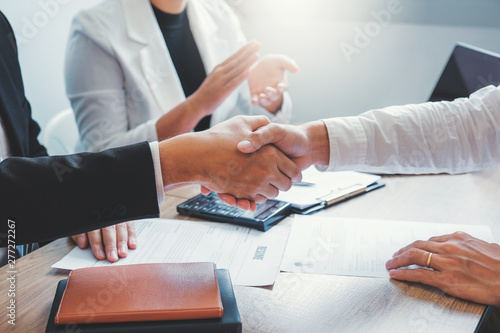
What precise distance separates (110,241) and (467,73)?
118 cm

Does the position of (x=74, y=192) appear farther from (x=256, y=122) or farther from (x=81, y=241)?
(x=256, y=122)

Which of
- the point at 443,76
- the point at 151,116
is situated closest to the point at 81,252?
the point at 151,116

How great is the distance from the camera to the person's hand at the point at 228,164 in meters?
1.03

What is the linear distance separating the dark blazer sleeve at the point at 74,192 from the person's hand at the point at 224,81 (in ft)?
2.11

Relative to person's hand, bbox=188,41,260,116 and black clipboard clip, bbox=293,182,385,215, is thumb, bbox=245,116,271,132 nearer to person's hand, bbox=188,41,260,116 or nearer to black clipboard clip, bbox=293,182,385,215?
black clipboard clip, bbox=293,182,385,215

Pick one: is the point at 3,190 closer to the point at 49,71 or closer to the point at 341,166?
the point at 341,166

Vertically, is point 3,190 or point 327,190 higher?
point 3,190

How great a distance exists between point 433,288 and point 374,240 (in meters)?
0.19

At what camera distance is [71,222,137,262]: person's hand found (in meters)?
0.95

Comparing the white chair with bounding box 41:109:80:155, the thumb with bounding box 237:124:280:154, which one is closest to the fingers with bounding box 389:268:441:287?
the thumb with bounding box 237:124:280:154

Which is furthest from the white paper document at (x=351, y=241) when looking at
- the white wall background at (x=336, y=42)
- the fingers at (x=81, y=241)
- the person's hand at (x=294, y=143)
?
the white wall background at (x=336, y=42)

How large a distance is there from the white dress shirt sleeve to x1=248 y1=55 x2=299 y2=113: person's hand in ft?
2.06

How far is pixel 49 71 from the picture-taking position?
7.14ft

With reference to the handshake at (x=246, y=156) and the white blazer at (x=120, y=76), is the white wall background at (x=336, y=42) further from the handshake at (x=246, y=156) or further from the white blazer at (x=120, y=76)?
the handshake at (x=246, y=156)
